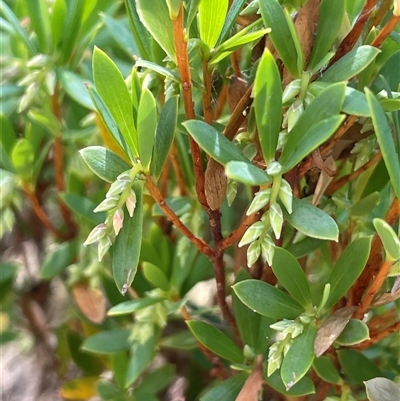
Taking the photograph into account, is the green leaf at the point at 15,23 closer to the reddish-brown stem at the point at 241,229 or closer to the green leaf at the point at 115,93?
the green leaf at the point at 115,93

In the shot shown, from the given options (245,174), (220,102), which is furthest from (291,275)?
(220,102)

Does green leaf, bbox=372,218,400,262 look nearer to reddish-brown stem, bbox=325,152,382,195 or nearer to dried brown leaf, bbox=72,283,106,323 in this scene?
reddish-brown stem, bbox=325,152,382,195

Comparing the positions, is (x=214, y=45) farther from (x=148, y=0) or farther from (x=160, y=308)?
(x=160, y=308)

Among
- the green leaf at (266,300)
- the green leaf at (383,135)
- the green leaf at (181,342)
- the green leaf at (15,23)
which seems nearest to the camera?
the green leaf at (383,135)

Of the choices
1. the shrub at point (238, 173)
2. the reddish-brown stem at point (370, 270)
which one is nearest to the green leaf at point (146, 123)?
the shrub at point (238, 173)

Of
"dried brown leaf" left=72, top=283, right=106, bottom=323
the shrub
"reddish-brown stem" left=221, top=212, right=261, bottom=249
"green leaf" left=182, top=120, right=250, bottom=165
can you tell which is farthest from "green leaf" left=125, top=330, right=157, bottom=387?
"green leaf" left=182, top=120, right=250, bottom=165

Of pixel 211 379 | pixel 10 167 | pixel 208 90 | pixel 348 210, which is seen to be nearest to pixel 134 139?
pixel 208 90
